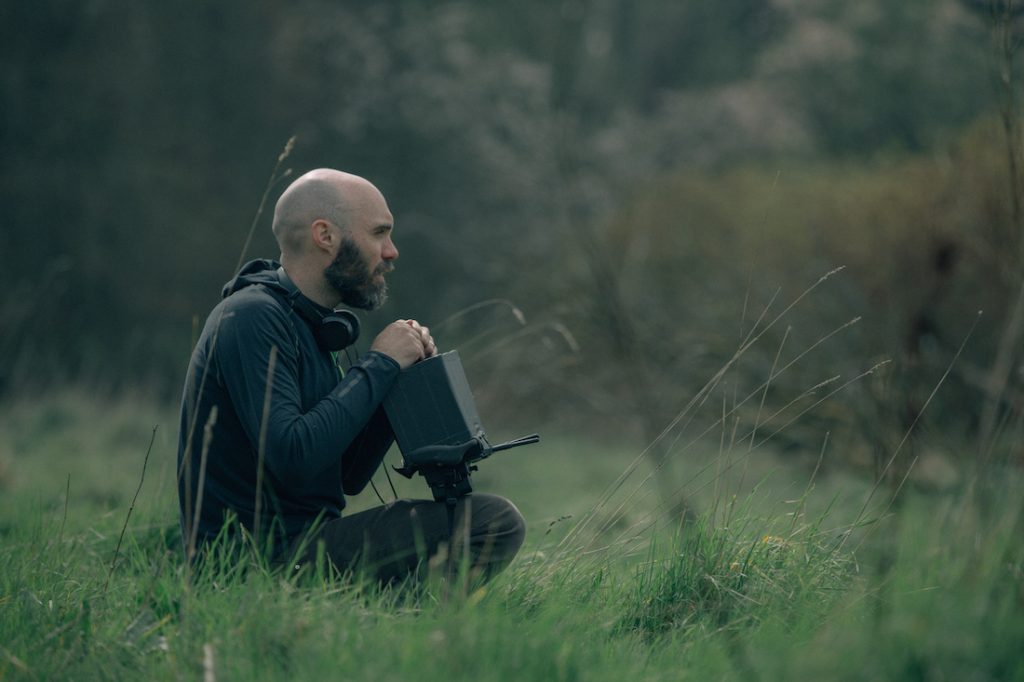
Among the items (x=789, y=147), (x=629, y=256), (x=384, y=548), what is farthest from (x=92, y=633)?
(x=789, y=147)

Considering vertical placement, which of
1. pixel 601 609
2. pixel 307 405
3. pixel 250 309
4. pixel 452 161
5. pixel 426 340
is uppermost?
pixel 250 309

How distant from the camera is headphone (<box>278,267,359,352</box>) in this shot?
3301mm

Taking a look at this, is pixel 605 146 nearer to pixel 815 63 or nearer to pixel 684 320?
pixel 815 63

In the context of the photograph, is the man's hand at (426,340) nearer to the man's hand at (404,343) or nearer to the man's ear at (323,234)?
the man's hand at (404,343)

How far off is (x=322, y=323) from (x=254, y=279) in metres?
0.23

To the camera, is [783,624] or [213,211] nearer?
[783,624]

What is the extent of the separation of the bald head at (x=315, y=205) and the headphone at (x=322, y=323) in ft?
0.37

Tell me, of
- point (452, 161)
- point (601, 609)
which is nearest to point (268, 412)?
point (601, 609)

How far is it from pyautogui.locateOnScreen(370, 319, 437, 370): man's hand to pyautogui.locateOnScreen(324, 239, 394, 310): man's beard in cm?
15

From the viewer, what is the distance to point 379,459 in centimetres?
363

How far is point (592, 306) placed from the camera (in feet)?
23.0

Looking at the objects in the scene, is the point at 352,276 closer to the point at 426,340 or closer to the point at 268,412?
the point at 426,340

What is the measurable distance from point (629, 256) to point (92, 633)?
1138cm

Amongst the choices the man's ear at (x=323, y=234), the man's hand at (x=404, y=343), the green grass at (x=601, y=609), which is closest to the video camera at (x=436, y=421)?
the man's hand at (x=404, y=343)
